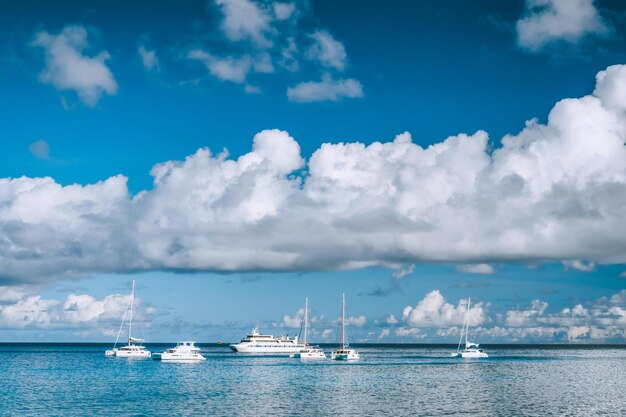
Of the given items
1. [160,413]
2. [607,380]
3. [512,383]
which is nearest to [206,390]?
[160,413]

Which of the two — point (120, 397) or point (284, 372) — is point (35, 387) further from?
point (284, 372)

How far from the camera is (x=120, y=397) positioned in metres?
117

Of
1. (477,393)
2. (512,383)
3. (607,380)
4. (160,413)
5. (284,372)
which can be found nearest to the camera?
(160,413)

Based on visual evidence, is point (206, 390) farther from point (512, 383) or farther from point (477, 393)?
point (512, 383)

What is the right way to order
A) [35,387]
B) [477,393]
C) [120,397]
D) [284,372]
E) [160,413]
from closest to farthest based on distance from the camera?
[160,413]
[120,397]
[477,393]
[35,387]
[284,372]

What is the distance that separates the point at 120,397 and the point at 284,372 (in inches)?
2717

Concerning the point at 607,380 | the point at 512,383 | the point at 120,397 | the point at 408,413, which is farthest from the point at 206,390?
the point at 607,380

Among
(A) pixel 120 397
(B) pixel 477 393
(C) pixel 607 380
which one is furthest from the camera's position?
(C) pixel 607 380

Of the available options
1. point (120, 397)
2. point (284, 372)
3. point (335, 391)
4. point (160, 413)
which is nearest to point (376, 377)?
point (284, 372)

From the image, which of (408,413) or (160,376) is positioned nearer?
(408,413)

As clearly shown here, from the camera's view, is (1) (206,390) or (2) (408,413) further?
(1) (206,390)

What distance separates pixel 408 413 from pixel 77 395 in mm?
57036

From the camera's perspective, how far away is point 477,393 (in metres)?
126

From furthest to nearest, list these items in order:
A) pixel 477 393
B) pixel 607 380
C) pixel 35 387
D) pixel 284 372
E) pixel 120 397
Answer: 1. pixel 284 372
2. pixel 607 380
3. pixel 35 387
4. pixel 477 393
5. pixel 120 397
